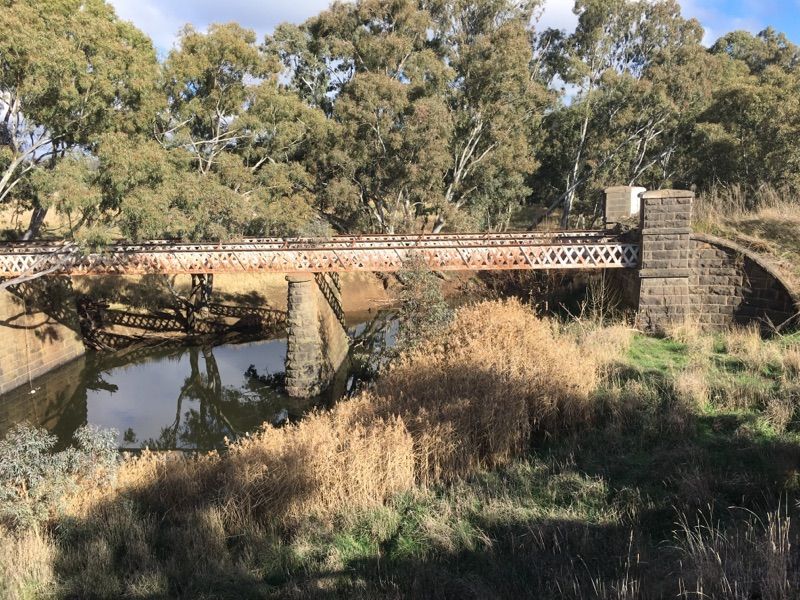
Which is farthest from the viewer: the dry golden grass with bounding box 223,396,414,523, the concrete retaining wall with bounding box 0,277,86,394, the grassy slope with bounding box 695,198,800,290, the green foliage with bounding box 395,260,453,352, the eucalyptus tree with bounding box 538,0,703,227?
the eucalyptus tree with bounding box 538,0,703,227

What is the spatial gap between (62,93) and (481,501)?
12.3 m

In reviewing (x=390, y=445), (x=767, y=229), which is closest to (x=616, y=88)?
(x=767, y=229)

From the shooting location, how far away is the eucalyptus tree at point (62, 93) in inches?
438

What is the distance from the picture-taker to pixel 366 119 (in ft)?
67.4

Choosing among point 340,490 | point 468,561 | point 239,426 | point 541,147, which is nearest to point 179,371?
point 239,426

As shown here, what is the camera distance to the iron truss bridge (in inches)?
531

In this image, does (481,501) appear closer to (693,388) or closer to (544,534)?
(544,534)

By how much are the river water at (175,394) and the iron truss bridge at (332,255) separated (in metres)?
3.15

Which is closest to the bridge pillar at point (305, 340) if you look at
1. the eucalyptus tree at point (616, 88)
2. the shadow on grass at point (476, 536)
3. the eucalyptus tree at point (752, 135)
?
the shadow on grass at point (476, 536)

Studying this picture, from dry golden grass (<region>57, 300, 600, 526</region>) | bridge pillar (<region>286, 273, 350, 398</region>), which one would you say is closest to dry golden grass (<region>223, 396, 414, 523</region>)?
dry golden grass (<region>57, 300, 600, 526</region>)

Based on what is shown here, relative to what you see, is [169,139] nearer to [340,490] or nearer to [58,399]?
[58,399]

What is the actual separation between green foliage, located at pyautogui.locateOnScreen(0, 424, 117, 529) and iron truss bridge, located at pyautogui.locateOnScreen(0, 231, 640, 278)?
7887 millimetres

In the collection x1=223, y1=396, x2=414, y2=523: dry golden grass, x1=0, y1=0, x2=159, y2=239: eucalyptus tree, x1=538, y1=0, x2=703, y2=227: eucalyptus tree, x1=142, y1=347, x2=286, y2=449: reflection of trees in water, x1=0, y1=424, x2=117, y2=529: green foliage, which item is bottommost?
x1=142, y1=347, x2=286, y2=449: reflection of trees in water

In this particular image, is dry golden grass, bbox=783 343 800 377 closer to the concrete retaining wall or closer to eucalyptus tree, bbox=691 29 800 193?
eucalyptus tree, bbox=691 29 800 193
